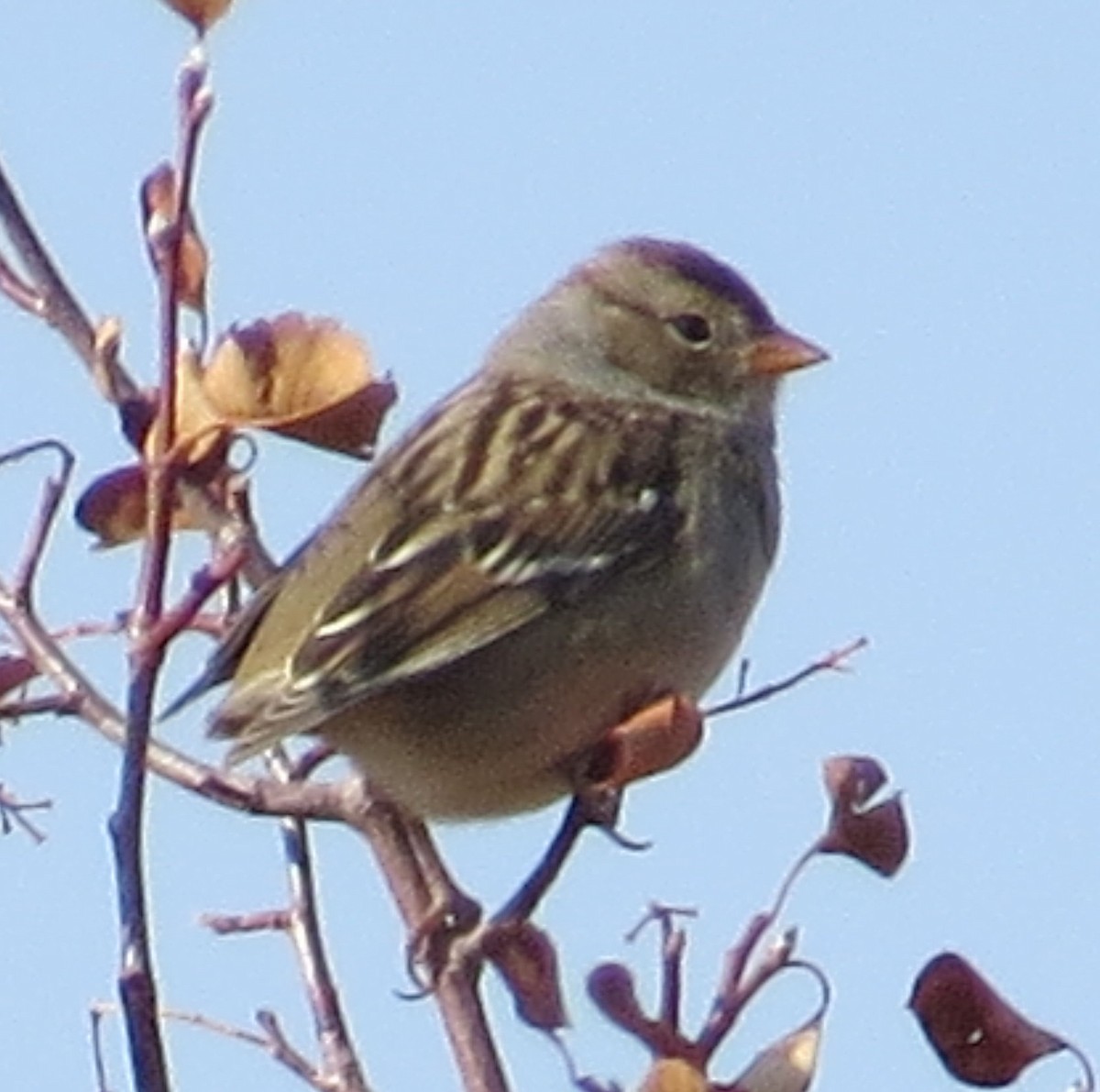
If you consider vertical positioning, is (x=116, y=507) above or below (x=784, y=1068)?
above

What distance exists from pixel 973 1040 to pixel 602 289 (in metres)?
2.91

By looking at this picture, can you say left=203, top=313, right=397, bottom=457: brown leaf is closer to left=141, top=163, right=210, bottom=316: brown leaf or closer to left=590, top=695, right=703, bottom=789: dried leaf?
left=141, top=163, right=210, bottom=316: brown leaf

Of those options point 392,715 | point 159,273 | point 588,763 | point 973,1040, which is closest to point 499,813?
point 392,715

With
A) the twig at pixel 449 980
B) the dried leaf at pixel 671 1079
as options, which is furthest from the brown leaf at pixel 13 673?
the dried leaf at pixel 671 1079

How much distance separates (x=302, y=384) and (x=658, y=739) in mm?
486

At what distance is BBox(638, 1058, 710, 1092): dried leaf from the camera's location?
2246 mm

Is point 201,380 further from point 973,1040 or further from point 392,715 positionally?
point 392,715

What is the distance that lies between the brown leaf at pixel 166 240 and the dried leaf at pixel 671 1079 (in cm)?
68

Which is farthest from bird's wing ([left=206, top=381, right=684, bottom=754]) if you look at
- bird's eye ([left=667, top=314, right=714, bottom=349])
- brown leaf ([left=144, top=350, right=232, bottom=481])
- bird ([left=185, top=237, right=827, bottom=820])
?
brown leaf ([left=144, top=350, right=232, bottom=481])

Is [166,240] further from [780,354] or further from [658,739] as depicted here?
[780,354]

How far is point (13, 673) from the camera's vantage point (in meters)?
2.66

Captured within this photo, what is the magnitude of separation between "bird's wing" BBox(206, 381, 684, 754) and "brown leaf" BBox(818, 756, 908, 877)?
40.9 inches

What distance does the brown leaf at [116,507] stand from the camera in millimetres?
2568

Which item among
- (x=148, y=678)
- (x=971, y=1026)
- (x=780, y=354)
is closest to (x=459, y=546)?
(x=780, y=354)
